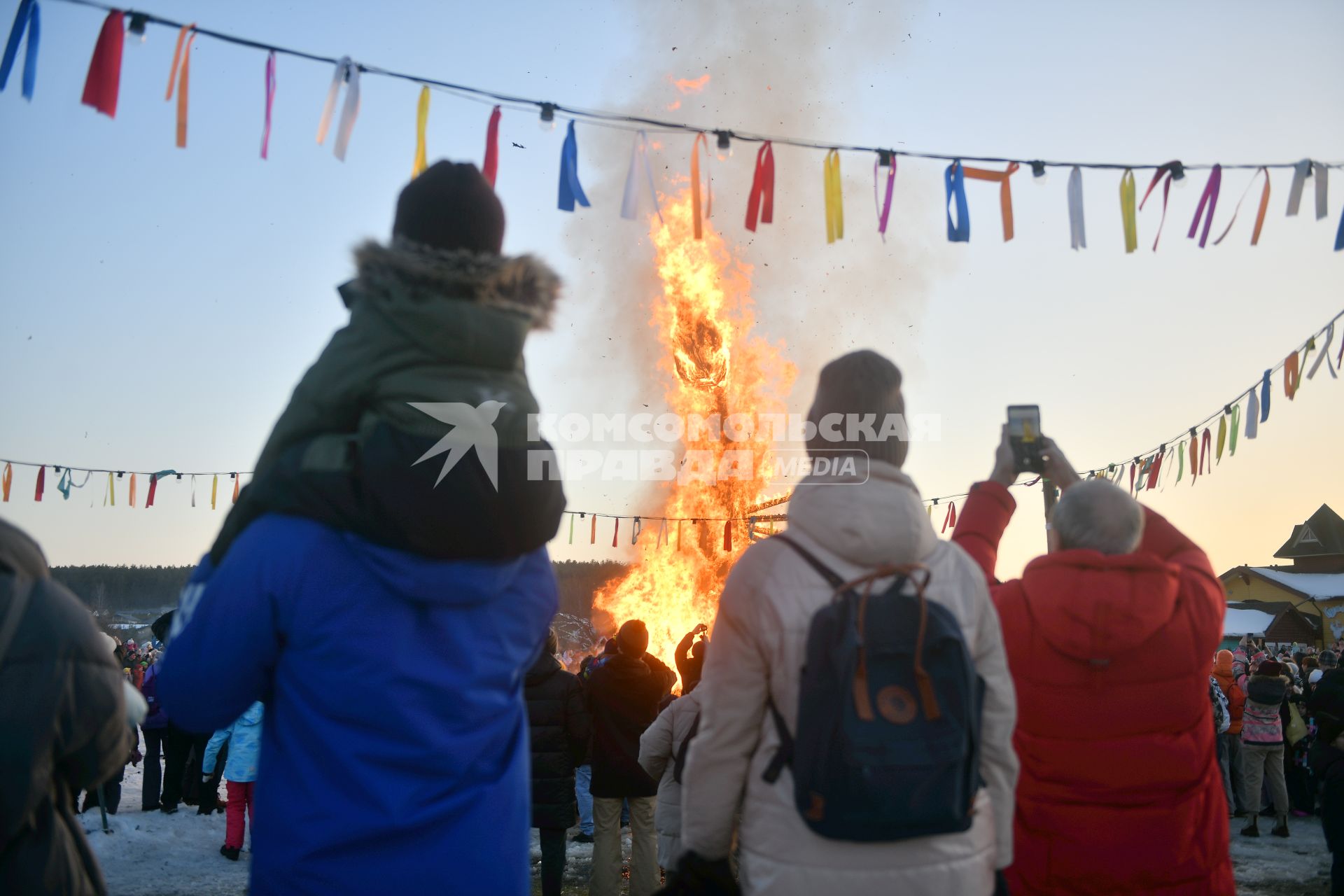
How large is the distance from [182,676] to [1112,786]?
2.62 meters

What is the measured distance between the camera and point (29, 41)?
426cm

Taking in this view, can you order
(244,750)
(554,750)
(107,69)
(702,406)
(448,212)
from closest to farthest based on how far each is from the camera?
(448,212)
(107,69)
(554,750)
(244,750)
(702,406)

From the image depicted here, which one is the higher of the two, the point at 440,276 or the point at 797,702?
the point at 440,276

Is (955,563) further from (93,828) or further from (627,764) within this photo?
(93,828)

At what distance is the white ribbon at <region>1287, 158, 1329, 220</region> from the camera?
6324mm

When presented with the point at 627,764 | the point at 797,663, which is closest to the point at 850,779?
the point at 797,663

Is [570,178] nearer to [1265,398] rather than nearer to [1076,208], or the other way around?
[1076,208]

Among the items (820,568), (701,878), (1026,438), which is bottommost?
(701,878)

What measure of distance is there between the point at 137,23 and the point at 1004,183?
530cm

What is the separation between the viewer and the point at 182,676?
1776 mm

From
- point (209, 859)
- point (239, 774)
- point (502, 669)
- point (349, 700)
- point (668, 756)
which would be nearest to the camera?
point (349, 700)

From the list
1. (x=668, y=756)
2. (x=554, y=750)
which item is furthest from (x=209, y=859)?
(x=668, y=756)

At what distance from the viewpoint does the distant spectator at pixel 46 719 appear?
1766mm

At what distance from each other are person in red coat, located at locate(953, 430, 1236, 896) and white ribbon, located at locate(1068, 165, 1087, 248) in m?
4.04
